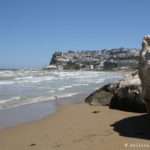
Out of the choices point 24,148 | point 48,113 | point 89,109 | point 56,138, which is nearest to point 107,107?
point 89,109

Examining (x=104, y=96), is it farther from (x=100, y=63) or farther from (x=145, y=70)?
(x=100, y=63)

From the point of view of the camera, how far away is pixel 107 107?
12.2 meters

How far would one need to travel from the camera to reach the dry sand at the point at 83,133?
6.74 metres

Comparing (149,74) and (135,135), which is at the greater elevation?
(149,74)

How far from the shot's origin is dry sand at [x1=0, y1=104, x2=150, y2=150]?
674 centimetres

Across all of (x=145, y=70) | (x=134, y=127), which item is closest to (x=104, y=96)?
(x=134, y=127)

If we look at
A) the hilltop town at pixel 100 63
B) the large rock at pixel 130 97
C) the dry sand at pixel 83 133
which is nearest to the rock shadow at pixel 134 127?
the dry sand at pixel 83 133

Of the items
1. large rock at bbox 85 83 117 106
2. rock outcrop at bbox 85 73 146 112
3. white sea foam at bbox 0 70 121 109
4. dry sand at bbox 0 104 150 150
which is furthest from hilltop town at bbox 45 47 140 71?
dry sand at bbox 0 104 150 150

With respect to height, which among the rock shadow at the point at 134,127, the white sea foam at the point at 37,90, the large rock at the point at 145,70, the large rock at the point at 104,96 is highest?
the large rock at the point at 145,70

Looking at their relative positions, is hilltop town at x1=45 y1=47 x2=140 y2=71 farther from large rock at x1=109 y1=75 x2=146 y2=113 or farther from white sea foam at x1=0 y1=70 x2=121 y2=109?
large rock at x1=109 y1=75 x2=146 y2=113

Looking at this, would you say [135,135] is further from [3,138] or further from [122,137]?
[3,138]

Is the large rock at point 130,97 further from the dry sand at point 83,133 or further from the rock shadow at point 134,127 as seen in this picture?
the rock shadow at point 134,127

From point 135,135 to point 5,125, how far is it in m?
4.45

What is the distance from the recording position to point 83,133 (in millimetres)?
7875
